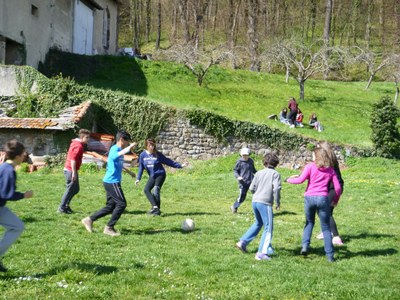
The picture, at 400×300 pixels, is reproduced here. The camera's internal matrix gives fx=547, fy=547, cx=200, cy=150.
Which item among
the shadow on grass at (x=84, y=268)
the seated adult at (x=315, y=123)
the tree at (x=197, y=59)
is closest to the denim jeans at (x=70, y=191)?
the shadow on grass at (x=84, y=268)

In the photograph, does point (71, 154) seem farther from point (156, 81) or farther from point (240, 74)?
point (240, 74)

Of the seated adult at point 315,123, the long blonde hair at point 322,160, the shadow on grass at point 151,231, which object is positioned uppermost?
the long blonde hair at point 322,160

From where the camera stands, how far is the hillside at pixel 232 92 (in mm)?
27350

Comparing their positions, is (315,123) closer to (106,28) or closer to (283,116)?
(283,116)

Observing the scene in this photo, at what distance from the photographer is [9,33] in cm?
2398

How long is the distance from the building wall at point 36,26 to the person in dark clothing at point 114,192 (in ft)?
54.2

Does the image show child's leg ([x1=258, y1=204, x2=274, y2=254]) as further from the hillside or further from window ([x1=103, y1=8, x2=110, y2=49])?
window ([x1=103, y1=8, x2=110, y2=49])

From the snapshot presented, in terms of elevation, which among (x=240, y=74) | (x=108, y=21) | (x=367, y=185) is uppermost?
(x=108, y=21)

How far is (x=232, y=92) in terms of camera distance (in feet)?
102

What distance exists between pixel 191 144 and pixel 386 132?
8.56 meters

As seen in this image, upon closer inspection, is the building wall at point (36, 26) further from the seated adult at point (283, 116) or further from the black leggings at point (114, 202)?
the black leggings at point (114, 202)

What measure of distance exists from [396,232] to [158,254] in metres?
5.00

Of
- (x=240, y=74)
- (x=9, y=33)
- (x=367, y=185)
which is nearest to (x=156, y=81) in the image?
(x=240, y=74)

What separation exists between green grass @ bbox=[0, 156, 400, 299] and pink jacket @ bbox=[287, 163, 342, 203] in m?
1.02
